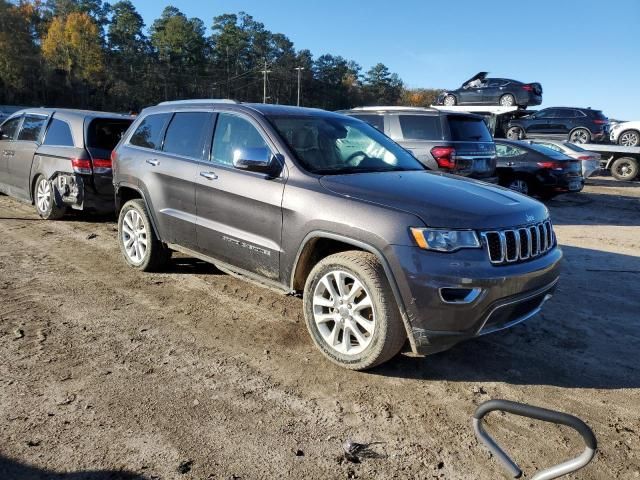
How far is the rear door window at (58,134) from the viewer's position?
25.1 feet

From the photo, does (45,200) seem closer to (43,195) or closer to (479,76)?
(43,195)

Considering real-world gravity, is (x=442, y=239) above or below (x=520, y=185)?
above

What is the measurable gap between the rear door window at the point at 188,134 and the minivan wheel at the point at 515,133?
18.2 metres

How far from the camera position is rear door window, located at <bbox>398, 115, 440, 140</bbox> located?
891 centimetres

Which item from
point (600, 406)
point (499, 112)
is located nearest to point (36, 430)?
point (600, 406)

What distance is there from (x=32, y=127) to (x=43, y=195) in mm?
1320

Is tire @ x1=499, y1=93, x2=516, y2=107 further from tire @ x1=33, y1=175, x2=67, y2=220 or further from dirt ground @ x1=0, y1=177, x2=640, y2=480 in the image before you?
tire @ x1=33, y1=175, x2=67, y2=220

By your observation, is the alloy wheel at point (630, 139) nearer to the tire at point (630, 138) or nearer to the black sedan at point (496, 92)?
the tire at point (630, 138)

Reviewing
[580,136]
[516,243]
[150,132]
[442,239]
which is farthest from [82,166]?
[580,136]

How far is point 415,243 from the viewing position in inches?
→ 126

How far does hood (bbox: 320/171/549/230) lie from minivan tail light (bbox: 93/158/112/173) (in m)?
4.67

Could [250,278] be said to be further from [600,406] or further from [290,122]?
[600,406]

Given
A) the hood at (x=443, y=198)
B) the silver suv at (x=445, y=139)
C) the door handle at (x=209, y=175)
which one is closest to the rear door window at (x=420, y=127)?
the silver suv at (x=445, y=139)

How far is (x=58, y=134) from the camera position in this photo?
25.7 ft
